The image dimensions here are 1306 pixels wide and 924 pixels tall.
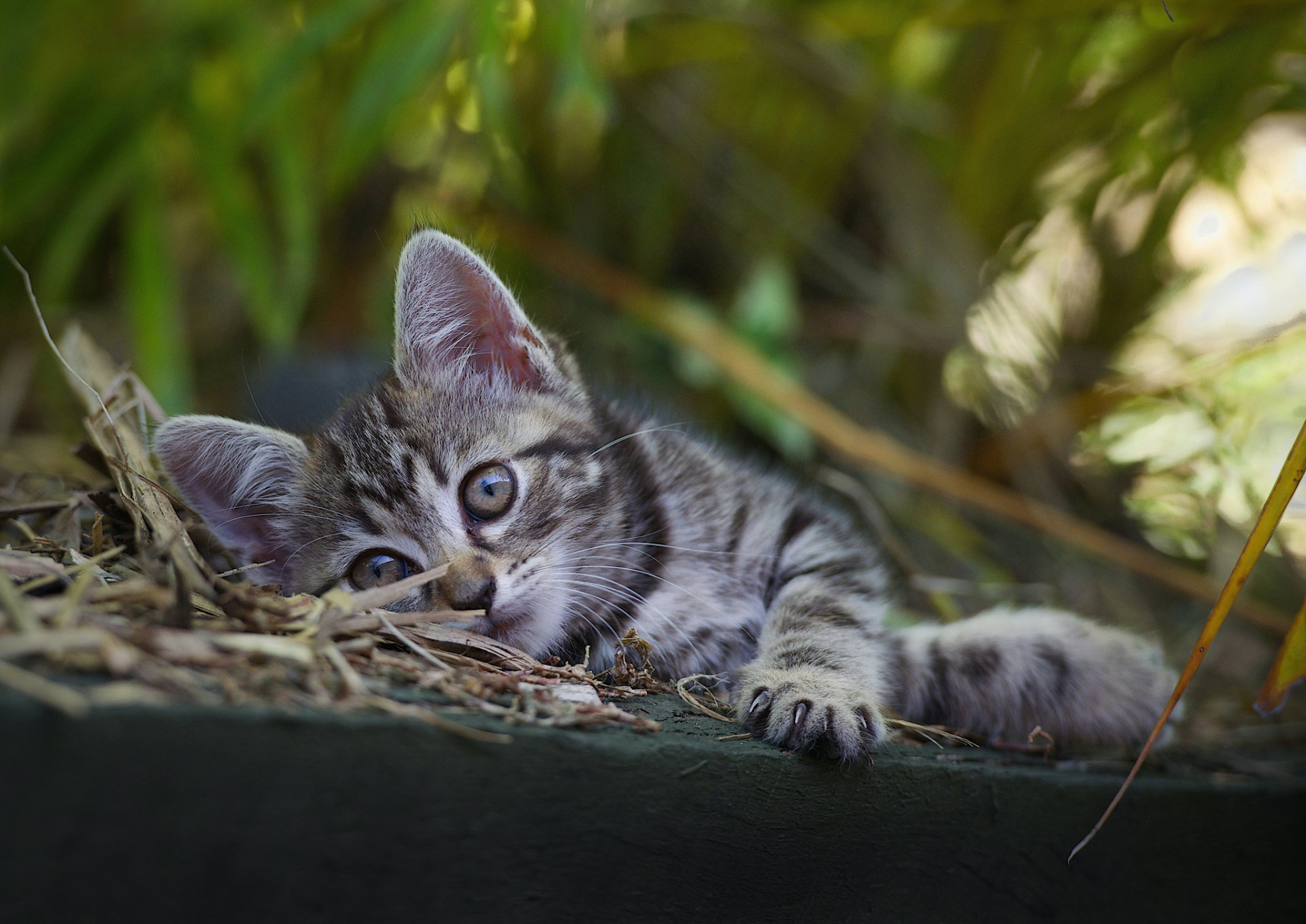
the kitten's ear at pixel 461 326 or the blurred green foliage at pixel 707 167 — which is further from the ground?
the blurred green foliage at pixel 707 167

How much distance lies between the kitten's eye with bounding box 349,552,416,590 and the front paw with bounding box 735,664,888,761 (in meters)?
0.53

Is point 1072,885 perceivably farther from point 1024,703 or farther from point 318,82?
point 318,82

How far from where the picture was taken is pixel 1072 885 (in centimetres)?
121

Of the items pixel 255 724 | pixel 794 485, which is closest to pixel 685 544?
pixel 794 485

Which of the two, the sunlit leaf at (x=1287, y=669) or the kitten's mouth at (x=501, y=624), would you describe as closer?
the sunlit leaf at (x=1287, y=669)

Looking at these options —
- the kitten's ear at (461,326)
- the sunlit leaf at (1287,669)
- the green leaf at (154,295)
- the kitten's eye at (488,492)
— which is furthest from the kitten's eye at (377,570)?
the sunlit leaf at (1287,669)

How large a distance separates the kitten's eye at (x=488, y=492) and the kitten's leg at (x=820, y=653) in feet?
1.45

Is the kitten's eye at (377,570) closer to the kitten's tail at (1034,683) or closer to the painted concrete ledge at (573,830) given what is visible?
the painted concrete ledge at (573,830)

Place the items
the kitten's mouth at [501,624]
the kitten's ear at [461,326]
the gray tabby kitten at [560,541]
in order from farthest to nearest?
the kitten's ear at [461,326] < the gray tabby kitten at [560,541] < the kitten's mouth at [501,624]

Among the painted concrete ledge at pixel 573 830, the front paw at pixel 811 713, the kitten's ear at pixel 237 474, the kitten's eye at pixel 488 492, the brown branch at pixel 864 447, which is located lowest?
the painted concrete ledge at pixel 573 830

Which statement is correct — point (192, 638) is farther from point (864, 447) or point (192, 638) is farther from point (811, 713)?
point (864, 447)

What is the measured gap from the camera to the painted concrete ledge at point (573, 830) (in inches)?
26.6

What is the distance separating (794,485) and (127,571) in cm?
127

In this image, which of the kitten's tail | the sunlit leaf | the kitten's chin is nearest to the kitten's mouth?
the kitten's chin
